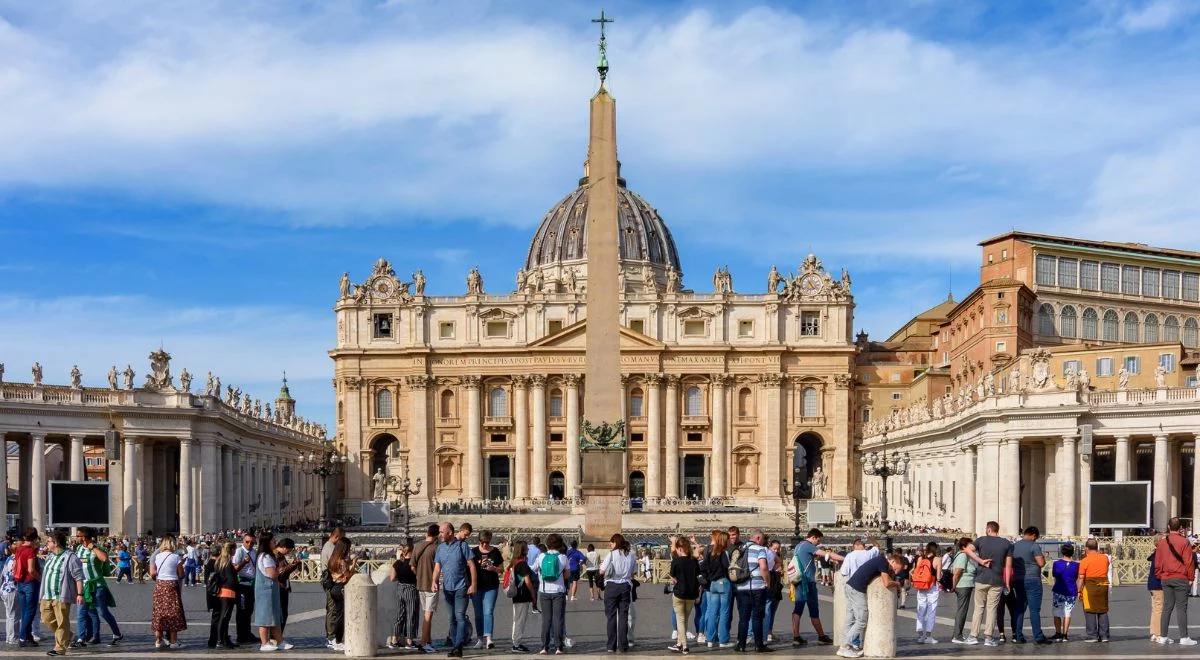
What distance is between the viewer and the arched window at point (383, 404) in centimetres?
9638

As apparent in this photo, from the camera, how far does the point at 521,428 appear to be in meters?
94.1

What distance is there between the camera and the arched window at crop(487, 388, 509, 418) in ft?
314

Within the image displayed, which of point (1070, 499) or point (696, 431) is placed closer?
point (1070, 499)

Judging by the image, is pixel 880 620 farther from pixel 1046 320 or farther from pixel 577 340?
pixel 577 340

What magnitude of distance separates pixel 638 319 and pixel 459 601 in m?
77.0

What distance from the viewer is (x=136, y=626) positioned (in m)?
22.6

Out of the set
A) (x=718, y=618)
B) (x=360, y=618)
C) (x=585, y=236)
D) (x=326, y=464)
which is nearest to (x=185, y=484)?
(x=326, y=464)

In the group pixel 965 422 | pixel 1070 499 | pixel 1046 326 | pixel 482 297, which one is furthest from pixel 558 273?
pixel 1070 499

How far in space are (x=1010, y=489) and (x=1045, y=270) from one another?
28228 mm

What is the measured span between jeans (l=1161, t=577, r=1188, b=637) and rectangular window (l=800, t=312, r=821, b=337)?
249ft

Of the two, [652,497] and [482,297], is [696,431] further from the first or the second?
[482,297]

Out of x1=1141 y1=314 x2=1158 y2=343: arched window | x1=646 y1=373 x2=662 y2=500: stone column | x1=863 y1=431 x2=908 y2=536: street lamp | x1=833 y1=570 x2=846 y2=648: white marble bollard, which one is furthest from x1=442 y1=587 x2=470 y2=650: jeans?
x1=646 y1=373 x2=662 y2=500: stone column

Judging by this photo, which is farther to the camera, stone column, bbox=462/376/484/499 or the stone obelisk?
stone column, bbox=462/376/484/499

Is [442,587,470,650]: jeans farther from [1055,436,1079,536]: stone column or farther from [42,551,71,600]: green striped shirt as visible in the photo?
[1055,436,1079,536]: stone column
